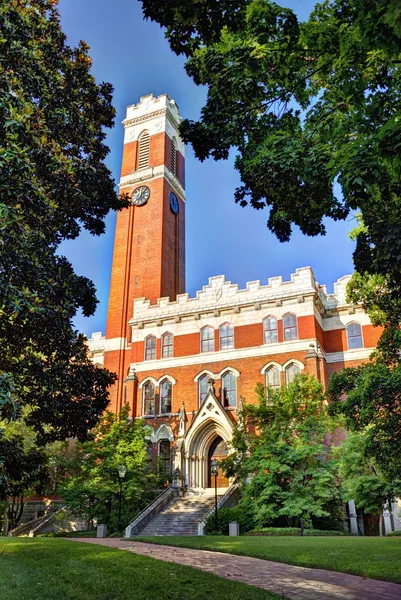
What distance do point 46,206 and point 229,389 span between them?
2333cm

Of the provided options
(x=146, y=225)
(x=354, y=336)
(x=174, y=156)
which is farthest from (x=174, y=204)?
(x=354, y=336)

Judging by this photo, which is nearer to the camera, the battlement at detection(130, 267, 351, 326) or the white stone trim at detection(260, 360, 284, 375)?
the white stone trim at detection(260, 360, 284, 375)

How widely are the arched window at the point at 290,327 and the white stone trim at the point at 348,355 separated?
2657mm

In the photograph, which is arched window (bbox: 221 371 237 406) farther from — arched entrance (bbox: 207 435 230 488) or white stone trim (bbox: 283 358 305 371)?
white stone trim (bbox: 283 358 305 371)

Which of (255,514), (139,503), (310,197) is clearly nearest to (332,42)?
(310,197)

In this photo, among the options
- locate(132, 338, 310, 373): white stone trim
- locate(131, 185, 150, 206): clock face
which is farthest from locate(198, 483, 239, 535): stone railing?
locate(131, 185, 150, 206): clock face

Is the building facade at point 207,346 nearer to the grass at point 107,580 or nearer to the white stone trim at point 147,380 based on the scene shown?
the white stone trim at point 147,380

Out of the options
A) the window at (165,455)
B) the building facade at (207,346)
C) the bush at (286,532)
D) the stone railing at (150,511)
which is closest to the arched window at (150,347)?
the building facade at (207,346)

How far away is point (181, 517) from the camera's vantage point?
25.7 meters

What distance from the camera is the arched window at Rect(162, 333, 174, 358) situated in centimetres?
3500

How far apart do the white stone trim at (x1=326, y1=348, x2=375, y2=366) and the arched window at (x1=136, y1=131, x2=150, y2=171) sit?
23.3 m

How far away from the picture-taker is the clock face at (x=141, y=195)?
1693 inches

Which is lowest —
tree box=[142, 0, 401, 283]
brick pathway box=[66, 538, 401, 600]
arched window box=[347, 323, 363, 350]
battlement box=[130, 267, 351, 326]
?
brick pathway box=[66, 538, 401, 600]

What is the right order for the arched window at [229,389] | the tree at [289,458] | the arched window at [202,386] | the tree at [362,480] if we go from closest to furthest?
the tree at [362,480]
the tree at [289,458]
the arched window at [229,389]
the arched window at [202,386]
